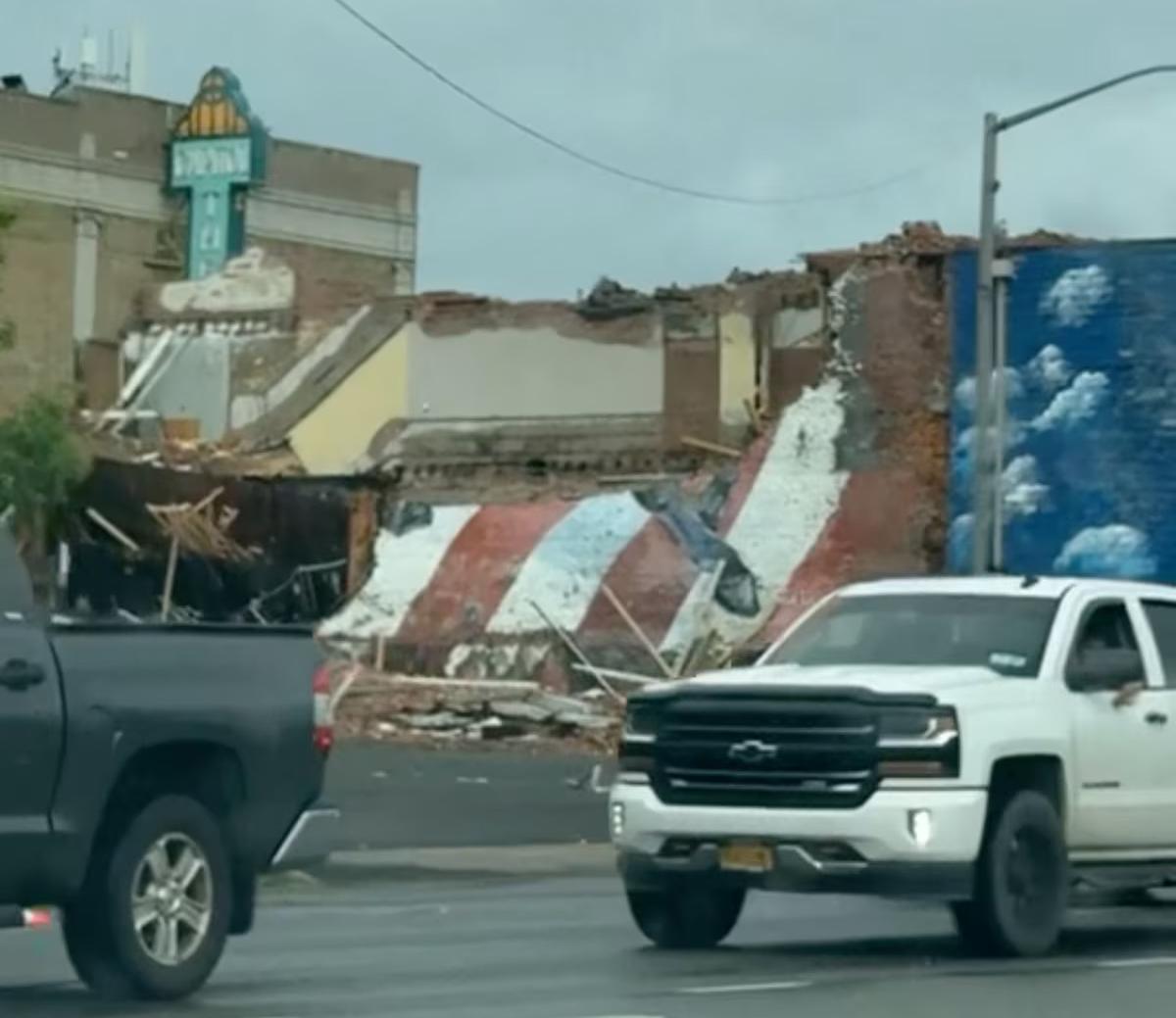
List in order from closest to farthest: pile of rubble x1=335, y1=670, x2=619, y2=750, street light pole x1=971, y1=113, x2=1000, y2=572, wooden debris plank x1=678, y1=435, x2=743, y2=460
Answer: street light pole x1=971, y1=113, x2=1000, y2=572, pile of rubble x1=335, y1=670, x2=619, y2=750, wooden debris plank x1=678, y1=435, x2=743, y2=460

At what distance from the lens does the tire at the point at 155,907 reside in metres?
13.4

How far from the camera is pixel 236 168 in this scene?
218ft

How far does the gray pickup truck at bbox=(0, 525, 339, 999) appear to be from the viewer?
12945 mm

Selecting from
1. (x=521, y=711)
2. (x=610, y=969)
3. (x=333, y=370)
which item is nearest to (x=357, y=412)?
(x=333, y=370)

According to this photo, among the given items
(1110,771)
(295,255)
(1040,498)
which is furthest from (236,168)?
(1110,771)

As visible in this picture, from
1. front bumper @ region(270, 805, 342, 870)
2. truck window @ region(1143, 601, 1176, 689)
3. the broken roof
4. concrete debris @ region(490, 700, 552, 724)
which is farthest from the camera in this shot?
the broken roof

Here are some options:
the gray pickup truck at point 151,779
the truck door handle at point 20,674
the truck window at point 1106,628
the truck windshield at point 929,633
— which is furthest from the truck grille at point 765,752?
the truck door handle at point 20,674

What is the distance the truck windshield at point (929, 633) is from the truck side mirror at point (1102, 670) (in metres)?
0.22

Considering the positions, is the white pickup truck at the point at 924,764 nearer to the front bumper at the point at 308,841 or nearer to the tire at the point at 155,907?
the front bumper at the point at 308,841

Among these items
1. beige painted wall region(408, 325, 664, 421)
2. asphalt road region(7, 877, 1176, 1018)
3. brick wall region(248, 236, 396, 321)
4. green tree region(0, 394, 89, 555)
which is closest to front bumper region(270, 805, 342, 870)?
asphalt road region(7, 877, 1176, 1018)

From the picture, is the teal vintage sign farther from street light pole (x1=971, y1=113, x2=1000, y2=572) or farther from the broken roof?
street light pole (x1=971, y1=113, x2=1000, y2=572)

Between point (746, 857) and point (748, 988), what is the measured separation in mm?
1409

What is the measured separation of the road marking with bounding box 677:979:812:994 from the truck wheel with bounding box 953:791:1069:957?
60.1 inches

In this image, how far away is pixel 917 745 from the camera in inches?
615
